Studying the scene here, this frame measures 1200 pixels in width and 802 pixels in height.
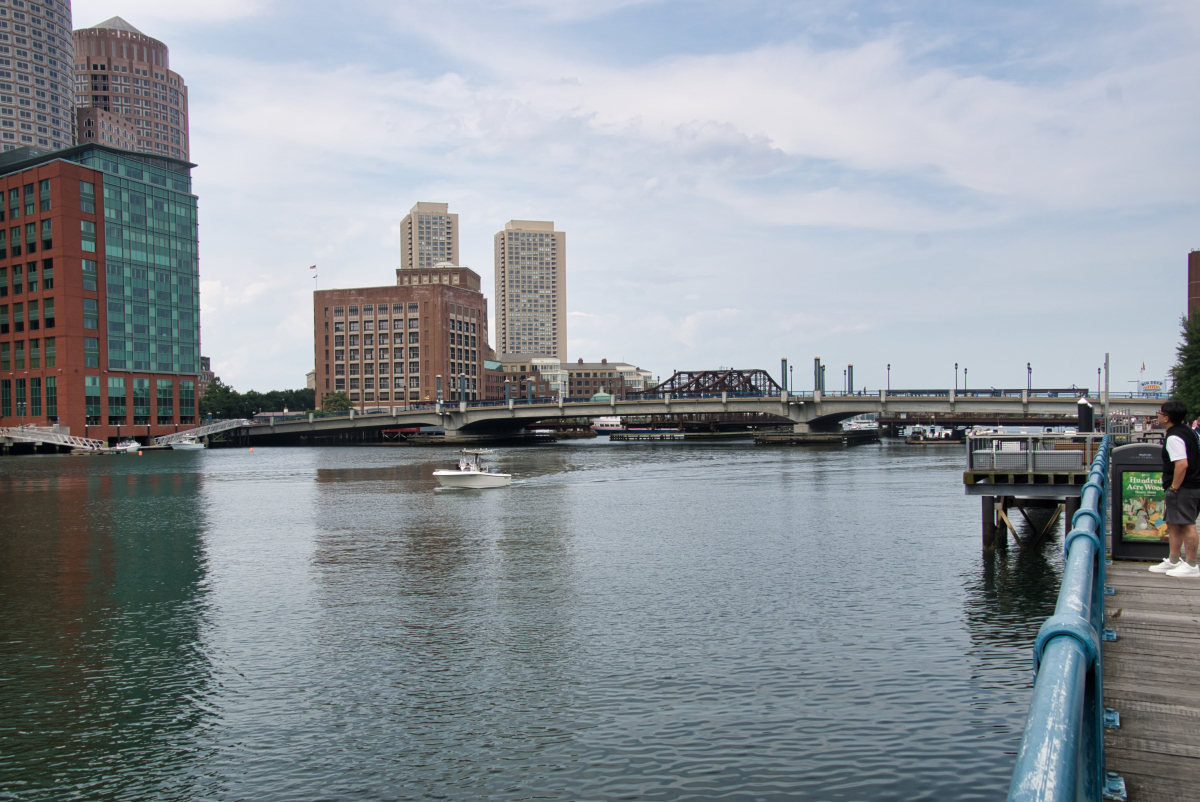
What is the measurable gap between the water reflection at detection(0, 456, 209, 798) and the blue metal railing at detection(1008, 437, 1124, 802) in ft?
40.4

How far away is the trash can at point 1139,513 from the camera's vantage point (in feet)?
41.0

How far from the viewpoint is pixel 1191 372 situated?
Result: 6259cm

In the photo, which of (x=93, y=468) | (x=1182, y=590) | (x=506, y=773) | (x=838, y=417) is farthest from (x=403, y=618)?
(x=838, y=417)

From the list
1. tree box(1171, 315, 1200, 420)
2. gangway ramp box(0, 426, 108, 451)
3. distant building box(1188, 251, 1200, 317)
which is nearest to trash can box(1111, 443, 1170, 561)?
tree box(1171, 315, 1200, 420)

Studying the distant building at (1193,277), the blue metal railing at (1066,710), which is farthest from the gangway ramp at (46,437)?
the distant building at (1193,277)

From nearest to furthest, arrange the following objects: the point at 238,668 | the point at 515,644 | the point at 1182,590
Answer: the point at 1182,590
the point at 238,668
the point at 515,644

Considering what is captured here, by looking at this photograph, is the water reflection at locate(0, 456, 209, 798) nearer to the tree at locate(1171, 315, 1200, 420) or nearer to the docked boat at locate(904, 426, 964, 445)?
the tree at locate(1171, 315, 1200, 420)

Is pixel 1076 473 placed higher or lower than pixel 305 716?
higher

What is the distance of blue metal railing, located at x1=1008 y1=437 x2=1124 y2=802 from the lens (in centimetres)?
302

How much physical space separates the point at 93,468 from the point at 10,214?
5843 centimetres

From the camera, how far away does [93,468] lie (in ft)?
276

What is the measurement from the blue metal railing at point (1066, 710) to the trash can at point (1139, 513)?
8506mm

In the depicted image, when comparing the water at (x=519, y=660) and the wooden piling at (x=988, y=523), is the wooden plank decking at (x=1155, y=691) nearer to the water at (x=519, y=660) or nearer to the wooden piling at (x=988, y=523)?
the water at (x=519, y=660)

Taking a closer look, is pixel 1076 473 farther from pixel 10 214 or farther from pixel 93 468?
pixel 10 214
